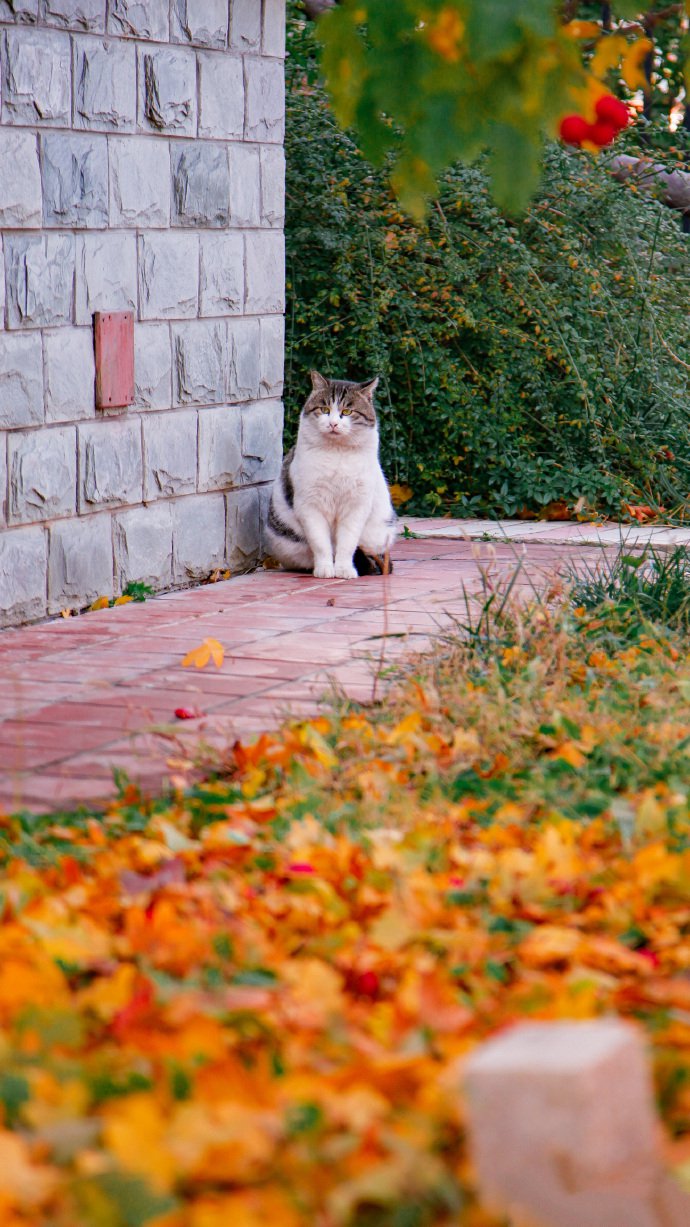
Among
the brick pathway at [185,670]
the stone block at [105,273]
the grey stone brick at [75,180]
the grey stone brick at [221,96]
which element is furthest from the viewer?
the grey stone brick at [221,96]

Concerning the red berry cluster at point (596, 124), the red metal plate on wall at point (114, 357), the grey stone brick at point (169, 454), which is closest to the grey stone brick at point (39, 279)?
the red metal plate on wall at point (114, 357)

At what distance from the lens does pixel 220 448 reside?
6.91m

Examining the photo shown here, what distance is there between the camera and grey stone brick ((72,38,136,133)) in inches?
227

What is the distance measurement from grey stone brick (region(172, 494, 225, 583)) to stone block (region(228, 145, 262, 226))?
4.12ft

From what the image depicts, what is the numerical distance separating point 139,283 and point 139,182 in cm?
40

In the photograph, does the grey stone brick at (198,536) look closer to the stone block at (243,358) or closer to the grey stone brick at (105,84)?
the stone block at (243,358)

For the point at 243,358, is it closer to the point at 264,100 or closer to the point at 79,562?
the point at 264,100

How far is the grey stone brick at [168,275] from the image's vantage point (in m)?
6.31

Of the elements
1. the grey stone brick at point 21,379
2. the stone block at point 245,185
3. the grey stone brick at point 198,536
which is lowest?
the grey stone brick at point 198,536

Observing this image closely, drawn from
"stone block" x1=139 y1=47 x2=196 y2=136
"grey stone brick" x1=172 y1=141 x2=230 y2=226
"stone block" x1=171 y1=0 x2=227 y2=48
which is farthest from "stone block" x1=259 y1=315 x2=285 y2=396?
"stone block" x1=171 y1=0 x2=227 y2=48

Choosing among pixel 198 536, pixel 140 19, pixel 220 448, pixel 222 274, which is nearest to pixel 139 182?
pixel 140 19

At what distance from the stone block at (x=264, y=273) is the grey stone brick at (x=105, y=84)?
3.49 feet

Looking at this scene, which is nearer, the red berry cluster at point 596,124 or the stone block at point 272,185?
the red berry cluster at point 596,124

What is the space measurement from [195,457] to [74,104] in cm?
159
